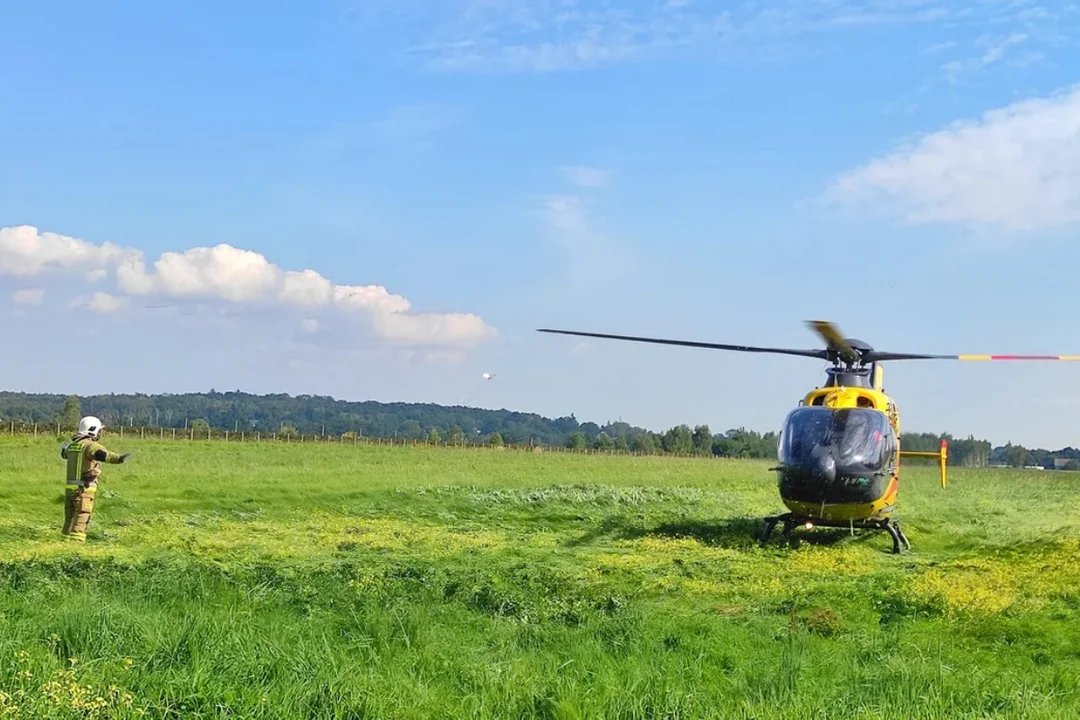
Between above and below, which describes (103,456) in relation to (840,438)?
below

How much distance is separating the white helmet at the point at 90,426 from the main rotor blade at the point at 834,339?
12.1m

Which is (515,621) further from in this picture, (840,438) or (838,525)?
(838,525)

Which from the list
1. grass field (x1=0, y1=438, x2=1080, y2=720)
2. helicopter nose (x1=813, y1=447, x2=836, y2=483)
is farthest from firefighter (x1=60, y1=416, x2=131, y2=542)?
helicopter nose (x1=813, y1=447, x2=836, y2=483)

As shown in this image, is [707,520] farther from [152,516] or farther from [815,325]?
[152,516]

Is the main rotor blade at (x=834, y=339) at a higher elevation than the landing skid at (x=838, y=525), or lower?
higher

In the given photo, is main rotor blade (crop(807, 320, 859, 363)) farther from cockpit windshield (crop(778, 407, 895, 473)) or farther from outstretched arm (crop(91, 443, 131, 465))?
outstretched arm (crop(91, 443, 131, 465))

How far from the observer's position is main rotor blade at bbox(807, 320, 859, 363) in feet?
63.1

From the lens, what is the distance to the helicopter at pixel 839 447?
19266 millimetres

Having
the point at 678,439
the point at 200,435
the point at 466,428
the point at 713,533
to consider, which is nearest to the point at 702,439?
the point at 678,439

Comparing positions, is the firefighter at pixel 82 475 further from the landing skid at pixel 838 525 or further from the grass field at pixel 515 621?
the landing skid at pixel 838 525

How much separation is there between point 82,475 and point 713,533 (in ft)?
39.8

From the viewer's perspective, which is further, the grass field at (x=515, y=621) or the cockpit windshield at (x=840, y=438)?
the cockpit windshield at (x=840, y=438)

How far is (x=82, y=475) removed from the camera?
16.8 metres

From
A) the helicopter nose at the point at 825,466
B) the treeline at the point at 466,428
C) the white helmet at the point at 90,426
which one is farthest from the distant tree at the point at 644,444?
the white helmet at the point at 90,426
